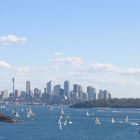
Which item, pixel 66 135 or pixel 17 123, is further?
pixel 17 123

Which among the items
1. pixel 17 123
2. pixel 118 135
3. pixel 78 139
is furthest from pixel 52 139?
pixel 17 123

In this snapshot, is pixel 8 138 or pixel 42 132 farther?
pixel 42 132

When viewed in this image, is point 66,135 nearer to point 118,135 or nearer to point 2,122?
point 118,135

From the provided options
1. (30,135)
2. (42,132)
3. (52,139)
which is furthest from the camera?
(42,132)

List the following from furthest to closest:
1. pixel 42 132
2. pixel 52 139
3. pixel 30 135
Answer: pixel 42 132 < pixel 30 135 < pixel 52 139

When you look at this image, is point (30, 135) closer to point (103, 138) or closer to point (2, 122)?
point (103, 138)

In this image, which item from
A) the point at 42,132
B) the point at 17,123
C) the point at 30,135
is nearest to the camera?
the point at 30,135

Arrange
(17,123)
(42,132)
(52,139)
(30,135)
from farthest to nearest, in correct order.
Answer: (17,123), (42,132), (30,135), (52,139)

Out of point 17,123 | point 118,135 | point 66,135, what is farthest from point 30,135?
point 17,123

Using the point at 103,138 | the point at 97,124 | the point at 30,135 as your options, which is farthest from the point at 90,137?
the point at 97,124
